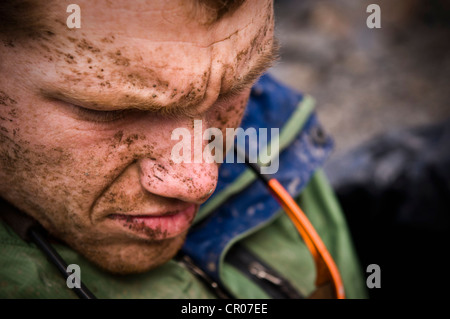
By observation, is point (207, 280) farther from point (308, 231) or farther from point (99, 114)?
point (99, 114)

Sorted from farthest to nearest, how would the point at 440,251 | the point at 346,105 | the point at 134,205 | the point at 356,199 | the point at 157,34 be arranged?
the point at 346,105, the point at 356,199, the point at 440,251, the point at 134,205, the point at 157,34

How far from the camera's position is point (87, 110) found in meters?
0.59

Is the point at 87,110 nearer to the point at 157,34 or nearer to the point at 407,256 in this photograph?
the point at 157,34

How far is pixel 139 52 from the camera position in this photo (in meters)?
0.54

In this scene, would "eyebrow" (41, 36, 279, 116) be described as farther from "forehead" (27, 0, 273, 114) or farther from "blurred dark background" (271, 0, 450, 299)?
"blurred dark background" (271, 0, 450, 299)

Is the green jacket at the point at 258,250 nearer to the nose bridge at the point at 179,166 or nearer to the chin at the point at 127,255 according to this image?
the chin at the point at 127,255

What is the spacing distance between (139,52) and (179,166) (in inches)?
7.4

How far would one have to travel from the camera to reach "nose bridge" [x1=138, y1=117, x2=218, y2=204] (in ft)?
2.12

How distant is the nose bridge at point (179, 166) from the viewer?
2.12 ft

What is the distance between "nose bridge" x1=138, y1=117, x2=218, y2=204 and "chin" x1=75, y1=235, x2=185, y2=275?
0.16 meters

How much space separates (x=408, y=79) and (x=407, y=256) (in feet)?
6.27

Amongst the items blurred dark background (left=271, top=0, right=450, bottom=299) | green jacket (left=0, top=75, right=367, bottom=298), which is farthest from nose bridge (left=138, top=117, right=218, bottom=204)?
blurred dark background (left=271, top=0, right=450, bottom=299)

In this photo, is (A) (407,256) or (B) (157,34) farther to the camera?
(A) (407,256)

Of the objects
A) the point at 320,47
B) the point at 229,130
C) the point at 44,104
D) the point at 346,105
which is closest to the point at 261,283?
the point at 229,130
